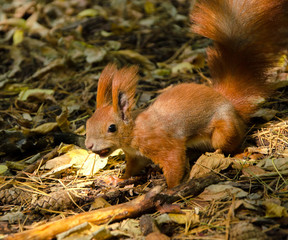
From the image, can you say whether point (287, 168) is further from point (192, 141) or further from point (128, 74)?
point (128, 74)

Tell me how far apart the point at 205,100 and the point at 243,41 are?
1.87 feet

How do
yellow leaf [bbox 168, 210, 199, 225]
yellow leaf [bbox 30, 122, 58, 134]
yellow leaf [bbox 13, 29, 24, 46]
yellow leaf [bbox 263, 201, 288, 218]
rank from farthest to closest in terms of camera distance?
yellow leaf [bbox 13, 29, 24, 46]
yellow leaf [bbox 30, 122, 58, 134]
yellow leaf [bbox 168, 210, 199, 225]
yellow leaf [bbox 263, 201, 288, 218]

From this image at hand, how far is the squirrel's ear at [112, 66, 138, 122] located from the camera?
247cm

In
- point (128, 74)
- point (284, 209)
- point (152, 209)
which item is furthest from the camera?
point (128, 74)

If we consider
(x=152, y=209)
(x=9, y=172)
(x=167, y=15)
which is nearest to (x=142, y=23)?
(x=167, y=15)

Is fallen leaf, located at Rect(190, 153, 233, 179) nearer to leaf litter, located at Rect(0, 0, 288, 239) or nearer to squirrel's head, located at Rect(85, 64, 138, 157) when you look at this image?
leaf litter, located at Rect(0, 0, 288, 239)

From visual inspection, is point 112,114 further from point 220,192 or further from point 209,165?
point 220,192

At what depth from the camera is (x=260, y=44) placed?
107 inches

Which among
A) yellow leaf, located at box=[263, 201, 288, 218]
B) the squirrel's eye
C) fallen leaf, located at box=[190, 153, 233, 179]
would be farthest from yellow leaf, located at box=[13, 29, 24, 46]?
yellow leaf, located at box=[263, 201, 288, 218]

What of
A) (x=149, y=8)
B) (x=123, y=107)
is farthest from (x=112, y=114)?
(x=149, y=8)

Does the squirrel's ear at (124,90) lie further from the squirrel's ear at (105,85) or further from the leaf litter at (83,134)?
the leaf litter at (83,134)

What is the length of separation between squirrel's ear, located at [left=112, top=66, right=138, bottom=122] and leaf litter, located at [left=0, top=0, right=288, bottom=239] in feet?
1.70

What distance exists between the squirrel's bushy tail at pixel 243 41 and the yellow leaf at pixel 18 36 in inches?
128

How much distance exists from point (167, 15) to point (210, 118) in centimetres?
325
